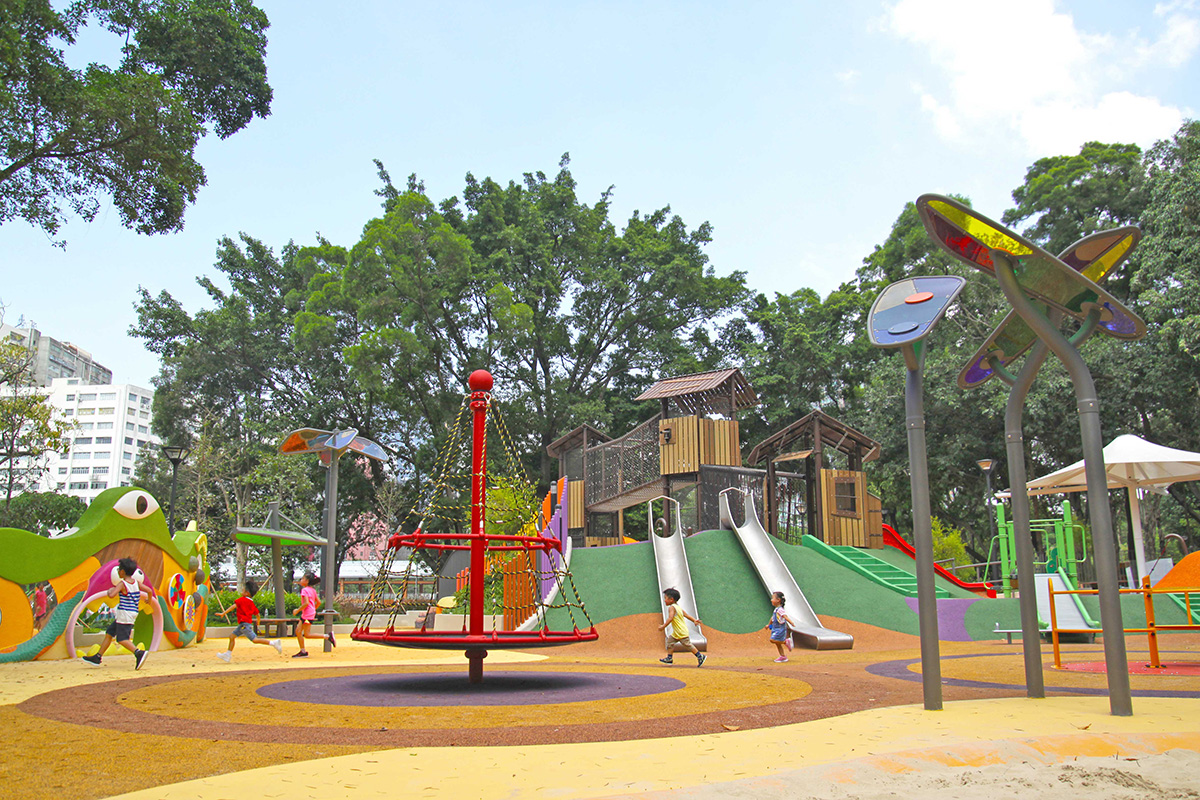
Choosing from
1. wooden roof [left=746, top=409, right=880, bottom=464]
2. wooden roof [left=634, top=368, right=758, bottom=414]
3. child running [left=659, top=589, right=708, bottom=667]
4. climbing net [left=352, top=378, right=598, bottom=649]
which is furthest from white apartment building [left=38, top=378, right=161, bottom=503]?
child running [left=659, top=589, right=708, bottom=667]

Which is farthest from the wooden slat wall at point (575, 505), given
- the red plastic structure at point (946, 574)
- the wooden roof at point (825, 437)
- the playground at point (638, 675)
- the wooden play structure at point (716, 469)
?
the red plastic structure at point (946, 574)

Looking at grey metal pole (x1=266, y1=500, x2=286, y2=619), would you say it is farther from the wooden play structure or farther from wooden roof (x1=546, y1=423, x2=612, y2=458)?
wooden roof (x1=546, y1=423, x2=612, y2=458)

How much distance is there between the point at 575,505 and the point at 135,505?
14.2 meters

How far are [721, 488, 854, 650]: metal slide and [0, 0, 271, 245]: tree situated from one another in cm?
1406

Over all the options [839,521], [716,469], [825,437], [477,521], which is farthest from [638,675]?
[825,437]

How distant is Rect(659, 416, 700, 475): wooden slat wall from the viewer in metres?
22.2

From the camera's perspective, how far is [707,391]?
23.3 m

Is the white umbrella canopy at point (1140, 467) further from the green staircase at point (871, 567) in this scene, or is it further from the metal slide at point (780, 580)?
the metal slide at point (780, 580)

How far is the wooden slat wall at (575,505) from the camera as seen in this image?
26.5 m

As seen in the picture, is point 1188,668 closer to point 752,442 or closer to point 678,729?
point 678,729

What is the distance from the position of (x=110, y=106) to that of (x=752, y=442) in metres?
31.2

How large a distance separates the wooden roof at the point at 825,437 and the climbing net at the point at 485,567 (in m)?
7.60

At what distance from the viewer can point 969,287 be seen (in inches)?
1259

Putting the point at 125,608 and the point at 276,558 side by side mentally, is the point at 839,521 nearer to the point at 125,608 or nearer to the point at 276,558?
the point at 276,558
